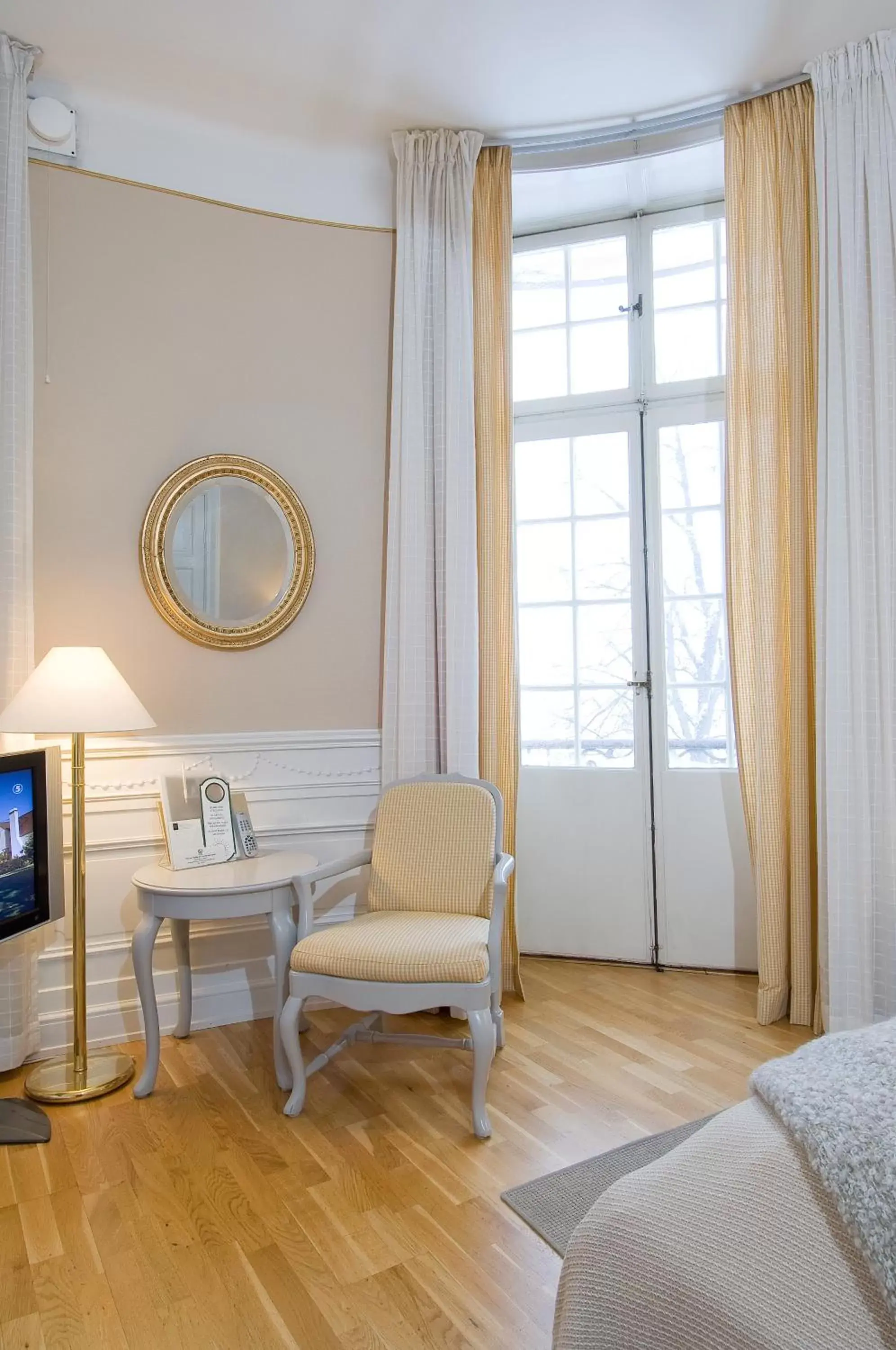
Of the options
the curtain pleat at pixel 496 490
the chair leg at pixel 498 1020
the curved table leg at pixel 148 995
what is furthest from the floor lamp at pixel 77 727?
the curtain pleat at pixel 496 490

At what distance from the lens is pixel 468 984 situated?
2.31 metres

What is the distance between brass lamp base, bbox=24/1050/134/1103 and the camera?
253cm

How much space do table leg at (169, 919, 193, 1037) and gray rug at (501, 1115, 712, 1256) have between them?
54.1 inches

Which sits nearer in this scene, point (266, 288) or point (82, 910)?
point (82, 910)

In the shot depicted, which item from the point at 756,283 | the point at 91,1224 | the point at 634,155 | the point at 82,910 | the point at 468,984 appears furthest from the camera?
the point at 634,155

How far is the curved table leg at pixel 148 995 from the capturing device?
8.38 ft

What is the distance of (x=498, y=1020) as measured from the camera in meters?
2.84

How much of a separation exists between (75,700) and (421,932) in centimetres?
116

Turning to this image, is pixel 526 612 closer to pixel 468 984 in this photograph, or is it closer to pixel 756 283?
pixel 756 283

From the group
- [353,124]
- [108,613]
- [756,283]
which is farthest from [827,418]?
[108,613]

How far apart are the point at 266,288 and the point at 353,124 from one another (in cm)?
65

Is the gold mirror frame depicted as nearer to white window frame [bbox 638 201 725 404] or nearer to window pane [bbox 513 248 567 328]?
window pane [bbox 513 248 567 328]

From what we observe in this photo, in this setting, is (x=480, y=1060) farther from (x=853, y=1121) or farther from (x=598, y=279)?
(x=598, y=279)

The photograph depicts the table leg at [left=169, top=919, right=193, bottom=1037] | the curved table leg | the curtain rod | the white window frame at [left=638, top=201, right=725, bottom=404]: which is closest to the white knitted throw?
the curved table leg
